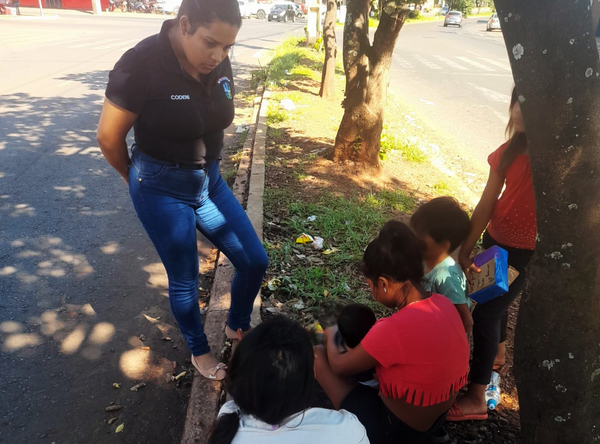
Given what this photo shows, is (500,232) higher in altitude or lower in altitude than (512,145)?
lower

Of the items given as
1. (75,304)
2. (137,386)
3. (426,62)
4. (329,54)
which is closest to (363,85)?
(75,304)

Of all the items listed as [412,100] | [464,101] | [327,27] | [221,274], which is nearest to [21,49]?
[327,27]

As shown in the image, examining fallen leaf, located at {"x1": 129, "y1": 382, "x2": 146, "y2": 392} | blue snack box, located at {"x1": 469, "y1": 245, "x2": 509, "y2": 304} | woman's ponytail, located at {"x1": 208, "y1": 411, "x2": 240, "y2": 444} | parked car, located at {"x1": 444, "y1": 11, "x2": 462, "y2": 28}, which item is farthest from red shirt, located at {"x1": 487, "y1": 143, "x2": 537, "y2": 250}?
parked car, located at {"x1": 444, "y1": 11, "x2": 462, "y2": 28}

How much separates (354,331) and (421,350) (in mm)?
551

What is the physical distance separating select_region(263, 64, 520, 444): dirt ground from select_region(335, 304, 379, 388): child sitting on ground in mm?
378

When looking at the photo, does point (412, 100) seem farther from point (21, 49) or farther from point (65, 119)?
point (21, 49)

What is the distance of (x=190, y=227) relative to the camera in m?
2.24

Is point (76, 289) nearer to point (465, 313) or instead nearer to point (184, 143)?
point (184, 143)

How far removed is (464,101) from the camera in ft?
34.3

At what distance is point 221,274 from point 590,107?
2.58 m

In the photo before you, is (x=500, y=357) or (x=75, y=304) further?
(x=75, y=304)

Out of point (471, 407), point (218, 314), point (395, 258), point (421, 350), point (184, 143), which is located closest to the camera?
point (421, 350)

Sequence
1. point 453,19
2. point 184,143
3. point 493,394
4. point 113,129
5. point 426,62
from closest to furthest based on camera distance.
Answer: point 113,129, point 184,143, point 493,394, point 426,62, point 453,19

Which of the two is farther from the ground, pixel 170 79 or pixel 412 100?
pixel 170 79
